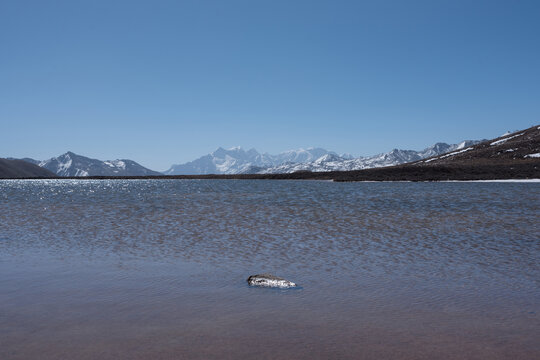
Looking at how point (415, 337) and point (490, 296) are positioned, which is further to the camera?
point (490, 296)

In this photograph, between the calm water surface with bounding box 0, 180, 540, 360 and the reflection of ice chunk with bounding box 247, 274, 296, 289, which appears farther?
the reflection of ice chunk with bounding box 247, 274, 296, 289

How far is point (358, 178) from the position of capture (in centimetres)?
15338

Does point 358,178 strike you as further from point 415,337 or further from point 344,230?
point 415,337

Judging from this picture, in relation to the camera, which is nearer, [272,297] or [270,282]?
[272,297]

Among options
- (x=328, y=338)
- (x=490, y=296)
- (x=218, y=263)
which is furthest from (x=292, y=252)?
(x=328, y=338)

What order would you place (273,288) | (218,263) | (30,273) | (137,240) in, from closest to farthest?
(273,288), (30,273), (218,263), (137,240)

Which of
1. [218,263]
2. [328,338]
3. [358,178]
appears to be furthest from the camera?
[358,178]

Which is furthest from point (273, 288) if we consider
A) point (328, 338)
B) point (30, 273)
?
point (30, 273)

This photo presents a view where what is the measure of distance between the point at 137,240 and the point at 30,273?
7415 mm

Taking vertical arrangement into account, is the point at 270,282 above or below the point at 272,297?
above

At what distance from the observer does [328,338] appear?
8258 millimetres

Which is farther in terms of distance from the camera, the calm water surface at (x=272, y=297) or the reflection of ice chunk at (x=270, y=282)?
the reflection of ice chunk at (x=270, y=282)

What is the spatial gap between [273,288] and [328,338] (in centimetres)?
387

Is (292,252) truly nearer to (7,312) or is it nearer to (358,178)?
(7,312)
